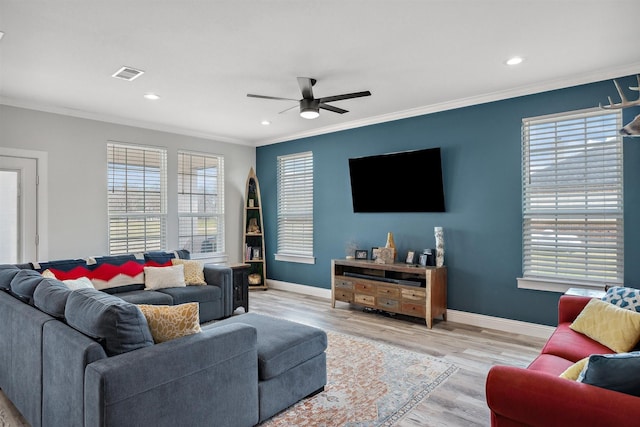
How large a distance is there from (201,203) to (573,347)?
17.7 ft

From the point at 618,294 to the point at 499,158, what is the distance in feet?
6.38

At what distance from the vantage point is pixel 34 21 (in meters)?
2.59

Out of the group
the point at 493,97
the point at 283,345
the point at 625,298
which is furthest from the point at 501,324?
the point at 283,345

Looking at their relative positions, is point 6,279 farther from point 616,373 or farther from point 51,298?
point 616,373

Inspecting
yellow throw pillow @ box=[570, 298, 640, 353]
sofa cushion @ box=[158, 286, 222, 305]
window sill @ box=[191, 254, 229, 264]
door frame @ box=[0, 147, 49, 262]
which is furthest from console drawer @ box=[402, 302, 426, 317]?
door frame @ box=[0, 147, 49, 262]

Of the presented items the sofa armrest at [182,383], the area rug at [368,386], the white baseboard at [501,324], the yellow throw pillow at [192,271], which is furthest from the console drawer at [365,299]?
the sofa armrest at [182,383]

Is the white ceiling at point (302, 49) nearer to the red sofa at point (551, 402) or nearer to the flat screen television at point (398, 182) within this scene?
the flat screen television at point (398, 182)

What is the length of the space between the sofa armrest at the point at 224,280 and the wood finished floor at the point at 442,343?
54 centimetres

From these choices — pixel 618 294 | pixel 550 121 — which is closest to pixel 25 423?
pixel 618 294

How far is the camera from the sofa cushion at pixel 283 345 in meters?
2.37

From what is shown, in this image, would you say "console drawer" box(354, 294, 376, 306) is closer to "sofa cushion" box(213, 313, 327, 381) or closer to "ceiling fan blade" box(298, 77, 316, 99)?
"sofa cushion" box(213, 313, 327, 381)

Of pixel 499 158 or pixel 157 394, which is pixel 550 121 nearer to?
pixel 499 158

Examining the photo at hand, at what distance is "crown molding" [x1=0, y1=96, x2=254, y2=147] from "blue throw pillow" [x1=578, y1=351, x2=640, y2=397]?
5678 millimetres

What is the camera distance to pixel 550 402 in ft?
5.01
